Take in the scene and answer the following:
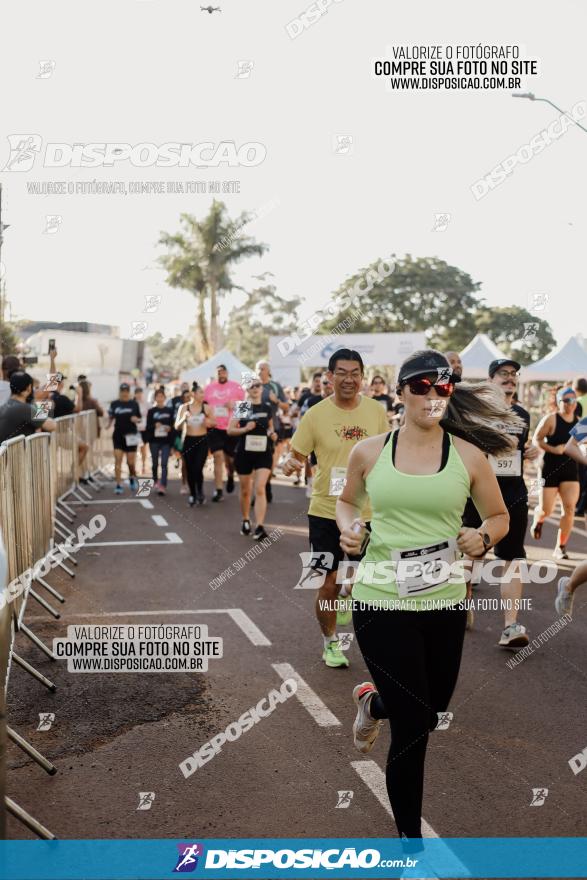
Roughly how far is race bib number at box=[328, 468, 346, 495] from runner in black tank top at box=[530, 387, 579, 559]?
455 cm

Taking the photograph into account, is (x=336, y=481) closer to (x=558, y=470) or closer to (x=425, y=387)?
(x=425, y=387)

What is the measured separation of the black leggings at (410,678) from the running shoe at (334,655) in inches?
104

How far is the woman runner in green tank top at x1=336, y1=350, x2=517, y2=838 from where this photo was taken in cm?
350

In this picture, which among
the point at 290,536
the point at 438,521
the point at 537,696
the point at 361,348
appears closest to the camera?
the point at 438,521

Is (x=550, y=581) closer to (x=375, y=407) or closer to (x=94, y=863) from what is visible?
(x=375, y=407)

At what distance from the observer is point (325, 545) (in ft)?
Result: 20.5

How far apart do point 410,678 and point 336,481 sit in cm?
275

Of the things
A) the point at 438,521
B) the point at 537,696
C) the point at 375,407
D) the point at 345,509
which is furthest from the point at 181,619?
the point at 438,521

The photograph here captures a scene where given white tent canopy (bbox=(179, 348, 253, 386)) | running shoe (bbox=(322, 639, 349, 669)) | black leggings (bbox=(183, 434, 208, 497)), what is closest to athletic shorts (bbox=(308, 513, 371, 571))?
running shoe (bbox=(322, 639, 349, 669))

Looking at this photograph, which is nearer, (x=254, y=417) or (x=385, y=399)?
(x=254, y=417)

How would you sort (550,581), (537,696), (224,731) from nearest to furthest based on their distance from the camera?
(224,731) → (537,696) → (550,581)

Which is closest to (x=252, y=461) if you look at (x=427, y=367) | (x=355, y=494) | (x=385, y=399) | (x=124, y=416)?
(x=124, y=416)

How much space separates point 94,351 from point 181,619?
1293 inches

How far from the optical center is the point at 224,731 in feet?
16.6
